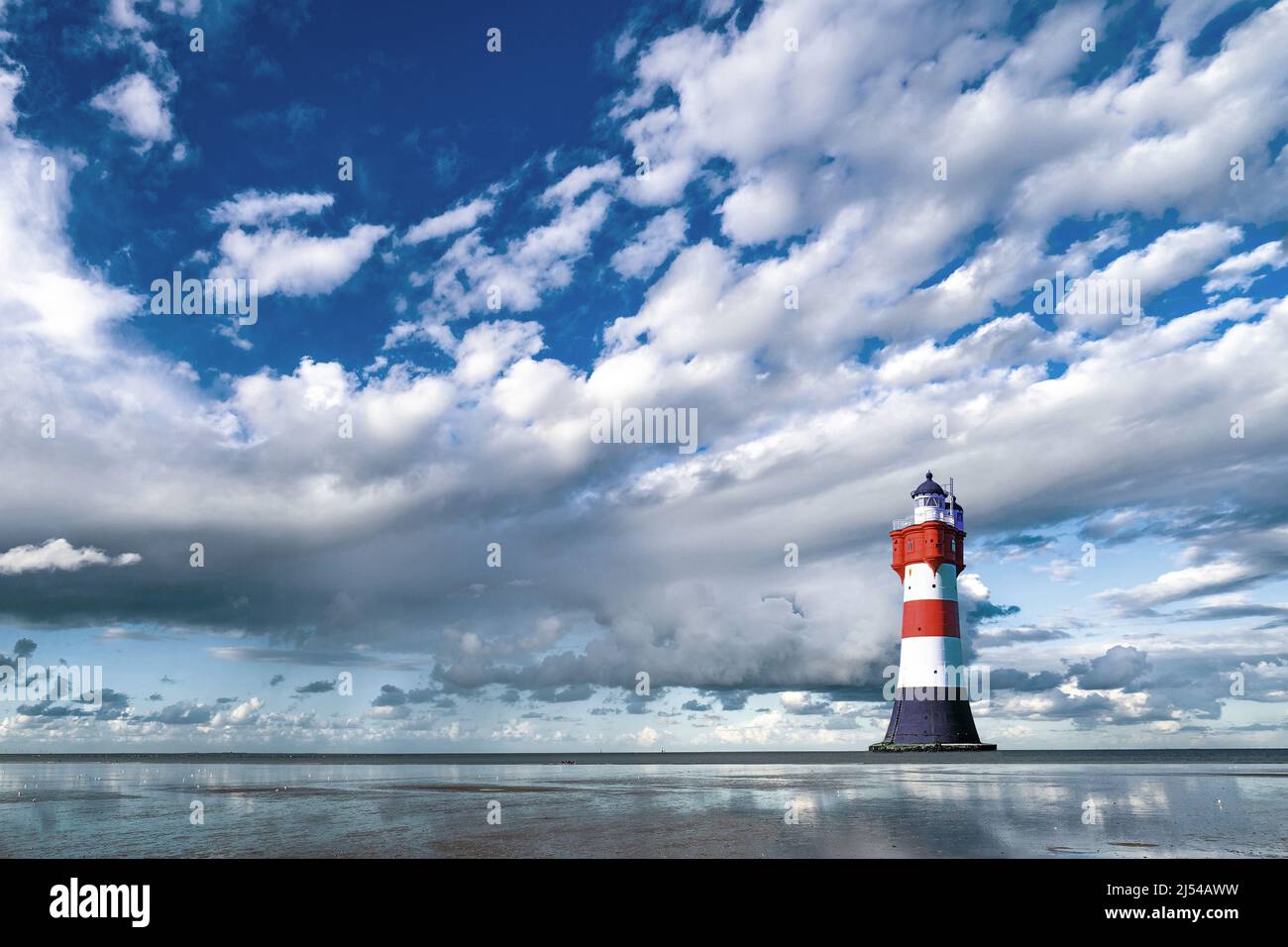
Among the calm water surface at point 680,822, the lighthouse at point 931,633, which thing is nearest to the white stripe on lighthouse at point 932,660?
the lighthouse at point 931,633

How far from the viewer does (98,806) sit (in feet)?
145

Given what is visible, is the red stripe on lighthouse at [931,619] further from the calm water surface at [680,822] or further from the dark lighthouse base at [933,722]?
the calm water surface at [680,822]

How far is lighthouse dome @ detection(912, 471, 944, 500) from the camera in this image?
7800cm

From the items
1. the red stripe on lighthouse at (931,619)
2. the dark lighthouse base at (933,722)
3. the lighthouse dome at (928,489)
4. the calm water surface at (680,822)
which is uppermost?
the lighthouse dome at (928,489)

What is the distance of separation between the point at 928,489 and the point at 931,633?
554 inches

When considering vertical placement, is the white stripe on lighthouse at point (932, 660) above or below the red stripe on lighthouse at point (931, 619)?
below

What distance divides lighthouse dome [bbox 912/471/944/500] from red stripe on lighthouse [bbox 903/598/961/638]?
10323mm

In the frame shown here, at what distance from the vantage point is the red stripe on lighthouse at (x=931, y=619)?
71.8 metres

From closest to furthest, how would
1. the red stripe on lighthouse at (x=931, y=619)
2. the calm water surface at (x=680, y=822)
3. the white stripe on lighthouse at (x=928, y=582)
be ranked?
the calm water surface at (x=680, y=822), the red stripe on lighthouse at (x=931, y=619), the white stripe on lighthouse at (x=928, y=582)

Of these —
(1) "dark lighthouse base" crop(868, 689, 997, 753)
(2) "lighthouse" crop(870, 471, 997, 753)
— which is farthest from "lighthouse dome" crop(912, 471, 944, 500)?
(1) "dark lighthouse base" crop(868, 689, 997, 753)

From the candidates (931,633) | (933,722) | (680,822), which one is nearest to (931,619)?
(931,633)

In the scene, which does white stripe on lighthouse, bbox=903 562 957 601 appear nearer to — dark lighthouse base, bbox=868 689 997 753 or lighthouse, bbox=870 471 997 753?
lighthouse, bbox=870 471 997 753

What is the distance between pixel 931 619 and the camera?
7194cm
